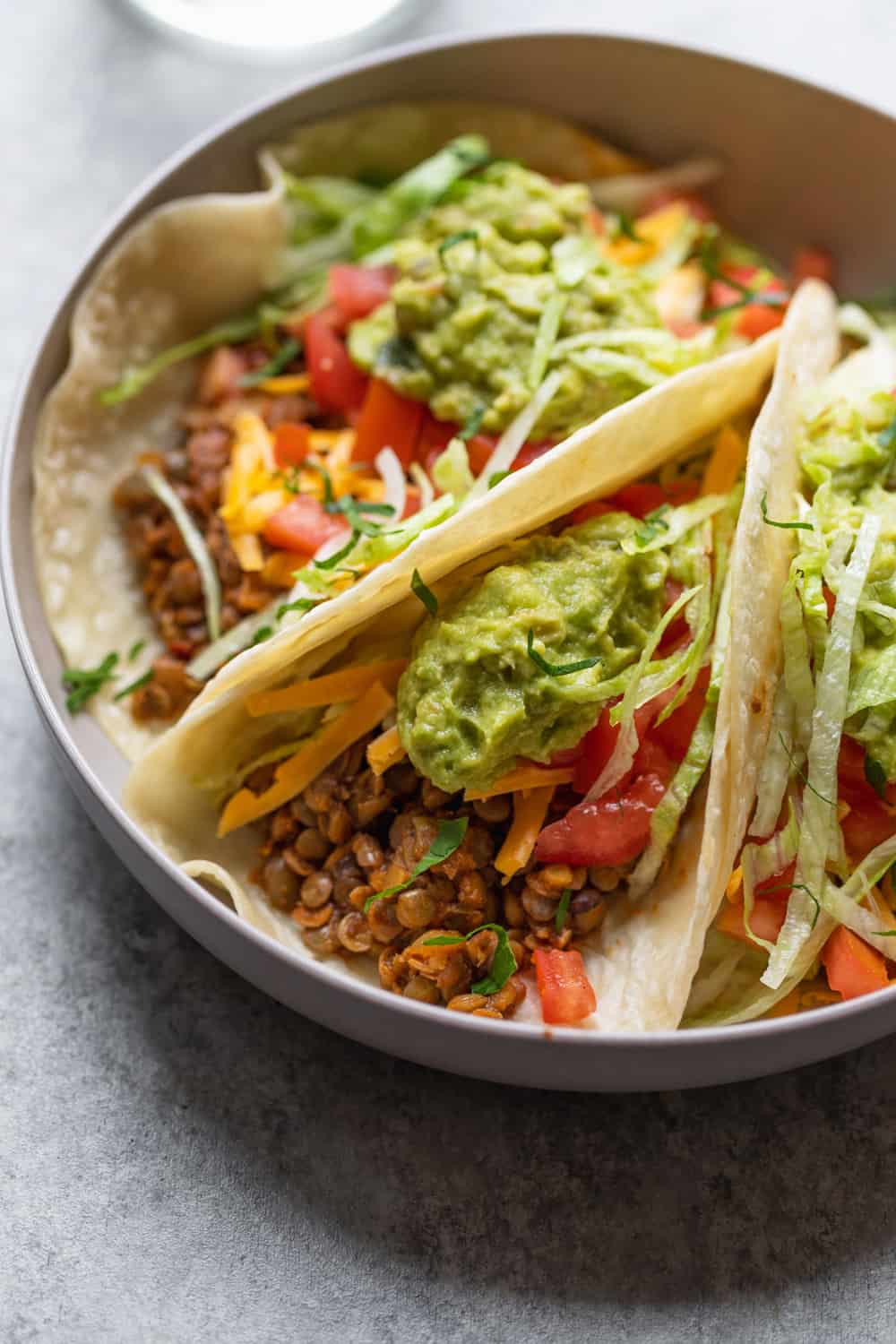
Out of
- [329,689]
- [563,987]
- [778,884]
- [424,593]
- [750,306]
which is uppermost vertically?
[750,306]

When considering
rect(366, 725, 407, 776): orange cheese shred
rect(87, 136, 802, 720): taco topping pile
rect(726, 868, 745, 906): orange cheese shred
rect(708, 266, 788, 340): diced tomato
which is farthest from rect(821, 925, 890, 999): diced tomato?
rect(708, 266, 788, 340): diced tomato

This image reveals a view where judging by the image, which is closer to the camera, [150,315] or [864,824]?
[864,824]

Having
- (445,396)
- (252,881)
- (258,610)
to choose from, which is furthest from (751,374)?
(252,881)

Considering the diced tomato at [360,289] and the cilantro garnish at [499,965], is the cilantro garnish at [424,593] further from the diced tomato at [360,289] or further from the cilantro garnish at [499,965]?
the diced tomato at [360,289]

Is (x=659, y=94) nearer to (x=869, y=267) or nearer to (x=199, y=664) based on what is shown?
(x=869, y=267)

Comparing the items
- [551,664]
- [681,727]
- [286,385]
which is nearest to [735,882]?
[681,727]

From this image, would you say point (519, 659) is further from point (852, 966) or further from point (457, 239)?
point (457, 239)

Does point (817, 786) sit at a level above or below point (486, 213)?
below
